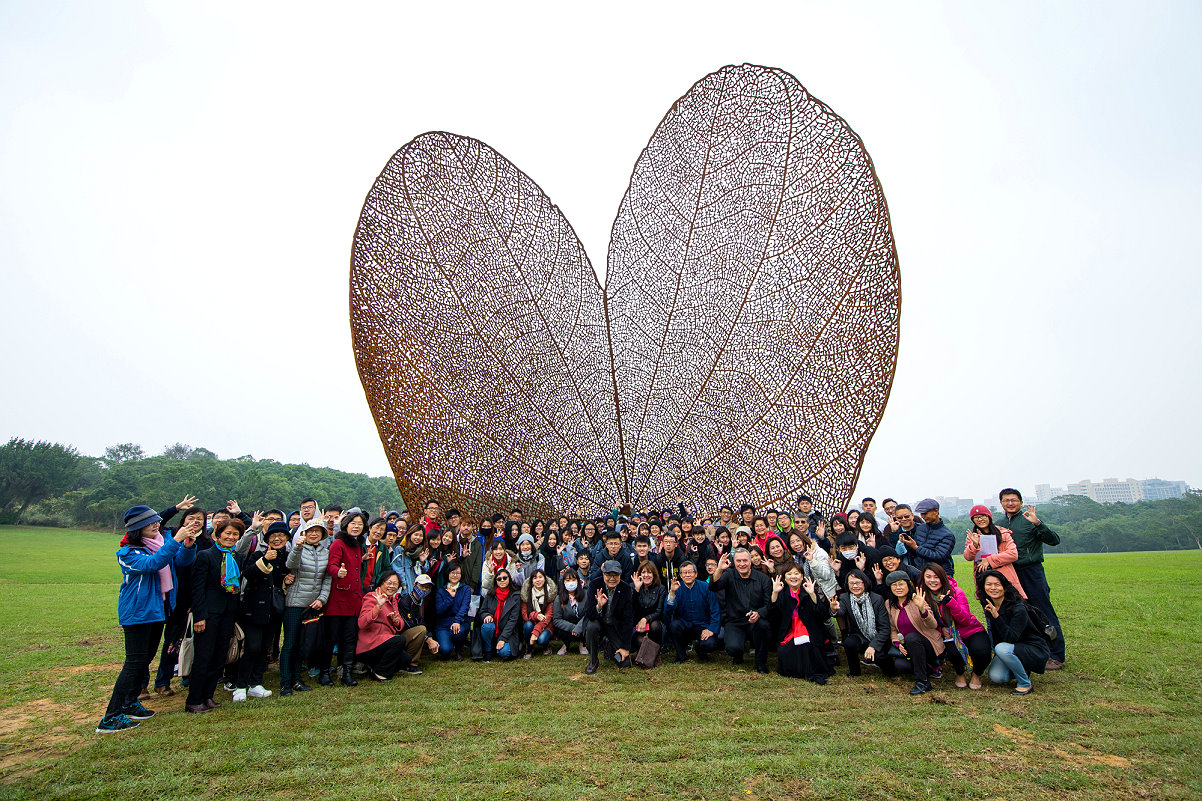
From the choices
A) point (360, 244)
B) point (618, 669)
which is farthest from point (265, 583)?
point (360, 244)

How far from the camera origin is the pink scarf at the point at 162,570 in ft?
15.1

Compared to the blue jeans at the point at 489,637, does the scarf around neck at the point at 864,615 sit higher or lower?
higher

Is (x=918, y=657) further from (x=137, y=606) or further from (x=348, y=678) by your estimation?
(x=137, y=606)

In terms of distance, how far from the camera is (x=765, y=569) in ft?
21.9

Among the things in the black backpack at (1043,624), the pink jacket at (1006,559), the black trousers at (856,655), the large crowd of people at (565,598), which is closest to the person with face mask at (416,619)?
the large crowd of people at (565,598)

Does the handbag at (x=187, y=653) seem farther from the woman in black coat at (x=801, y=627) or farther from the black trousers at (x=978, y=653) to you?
the black trousers at (x=978, y=653)

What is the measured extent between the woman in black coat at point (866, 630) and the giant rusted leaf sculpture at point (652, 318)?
281cm

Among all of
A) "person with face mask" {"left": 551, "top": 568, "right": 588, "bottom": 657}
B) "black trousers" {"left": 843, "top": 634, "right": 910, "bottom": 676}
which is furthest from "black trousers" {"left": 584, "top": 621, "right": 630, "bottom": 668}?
"black trousers" {"left": 843, "top": 634, "right": 910, "bottom": 676}

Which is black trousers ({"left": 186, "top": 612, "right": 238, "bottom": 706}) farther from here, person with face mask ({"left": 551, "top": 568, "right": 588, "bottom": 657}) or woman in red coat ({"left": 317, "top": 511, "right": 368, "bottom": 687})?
person with face mask ({"left": 551, "top": 568, "right": 588, "bottom": 657})

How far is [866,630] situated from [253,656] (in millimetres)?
5516

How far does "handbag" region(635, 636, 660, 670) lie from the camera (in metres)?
6.20

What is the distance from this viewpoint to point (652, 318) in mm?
10508

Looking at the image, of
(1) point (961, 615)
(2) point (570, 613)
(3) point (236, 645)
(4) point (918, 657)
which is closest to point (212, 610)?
(3) point (236, 645)

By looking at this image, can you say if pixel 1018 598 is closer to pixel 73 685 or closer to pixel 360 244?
pixel 73 685
